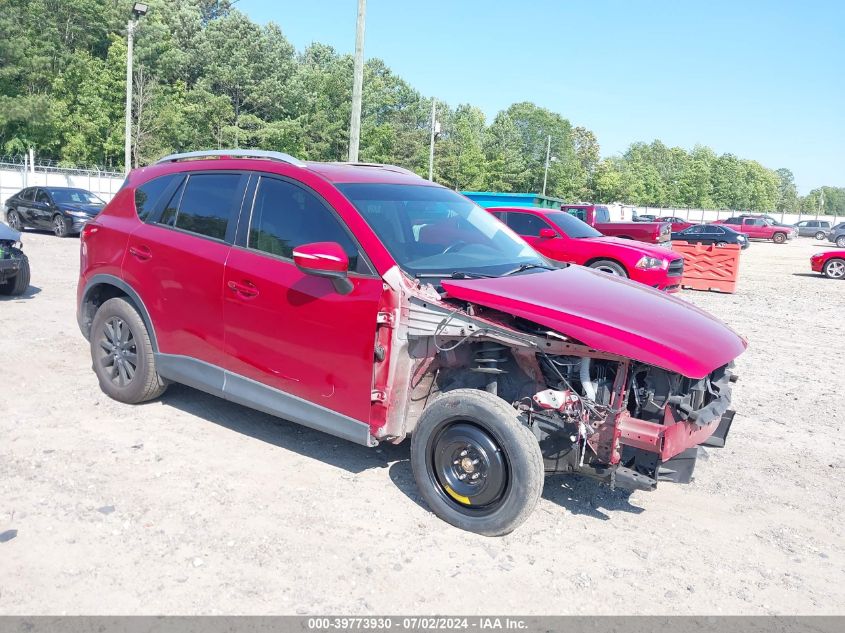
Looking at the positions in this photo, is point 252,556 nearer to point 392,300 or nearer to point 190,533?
point 190,533

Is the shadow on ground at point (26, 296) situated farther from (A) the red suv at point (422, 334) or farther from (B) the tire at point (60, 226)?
(B) the tire at point (60, 226)

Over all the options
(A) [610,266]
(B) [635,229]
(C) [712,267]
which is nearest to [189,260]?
(A) [610,266]

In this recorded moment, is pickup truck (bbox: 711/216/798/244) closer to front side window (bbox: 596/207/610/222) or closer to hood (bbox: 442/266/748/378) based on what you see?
front side window (bbox: 596/207/610/222)

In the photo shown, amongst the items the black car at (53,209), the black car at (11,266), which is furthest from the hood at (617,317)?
the black car at (53,209)

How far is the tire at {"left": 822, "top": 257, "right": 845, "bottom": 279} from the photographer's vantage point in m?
21.3

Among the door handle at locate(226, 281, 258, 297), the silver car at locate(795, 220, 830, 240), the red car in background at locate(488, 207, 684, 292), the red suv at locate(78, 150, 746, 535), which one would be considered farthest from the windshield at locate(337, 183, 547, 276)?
the silver car at locate(795, 220, 830, 240)

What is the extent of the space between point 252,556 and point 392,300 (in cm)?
154

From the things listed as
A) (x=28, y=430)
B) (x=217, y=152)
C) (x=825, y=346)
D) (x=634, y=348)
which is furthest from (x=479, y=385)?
(x=825, y=346)

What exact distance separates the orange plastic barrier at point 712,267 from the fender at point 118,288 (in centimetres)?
1349

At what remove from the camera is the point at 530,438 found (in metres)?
3.64

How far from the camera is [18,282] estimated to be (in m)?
9.78

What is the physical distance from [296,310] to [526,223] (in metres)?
10.8

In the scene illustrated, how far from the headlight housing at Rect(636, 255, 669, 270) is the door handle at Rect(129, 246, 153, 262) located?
9.81 m

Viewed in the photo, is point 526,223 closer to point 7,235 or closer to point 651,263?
point 651,263
